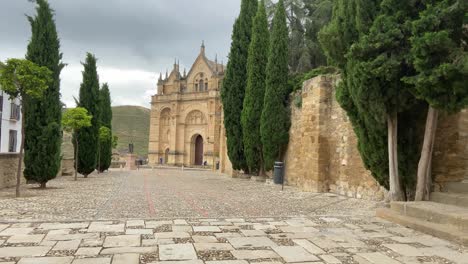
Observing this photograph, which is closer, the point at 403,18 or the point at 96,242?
the point at 96,242

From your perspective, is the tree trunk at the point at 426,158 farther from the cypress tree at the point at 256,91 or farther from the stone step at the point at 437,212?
the cypress tree at the point at 256,91

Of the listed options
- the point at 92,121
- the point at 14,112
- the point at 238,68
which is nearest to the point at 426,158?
the point at 238,68

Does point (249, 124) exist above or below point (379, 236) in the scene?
above

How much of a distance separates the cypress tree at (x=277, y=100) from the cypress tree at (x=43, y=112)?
26.7 ft

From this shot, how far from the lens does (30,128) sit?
1194 cm

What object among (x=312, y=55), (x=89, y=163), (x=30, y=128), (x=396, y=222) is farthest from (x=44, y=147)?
(x=312, y=55)

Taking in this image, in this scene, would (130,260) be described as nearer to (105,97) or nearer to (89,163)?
(89,163)

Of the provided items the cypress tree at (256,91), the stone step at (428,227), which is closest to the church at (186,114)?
the cypress tree at (256,91)

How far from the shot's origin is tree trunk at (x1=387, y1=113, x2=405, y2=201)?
7027 millimetres

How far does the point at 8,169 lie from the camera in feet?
41.3

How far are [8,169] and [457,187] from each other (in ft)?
42.6

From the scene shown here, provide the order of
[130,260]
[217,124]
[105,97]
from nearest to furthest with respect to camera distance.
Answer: [130,260] → [105,97] → [217,124]

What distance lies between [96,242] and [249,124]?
1395 centimetres

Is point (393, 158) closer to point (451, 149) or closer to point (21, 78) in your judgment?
point (451, 149)
